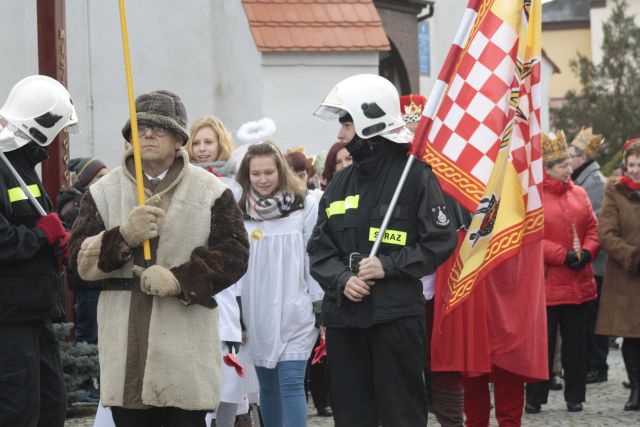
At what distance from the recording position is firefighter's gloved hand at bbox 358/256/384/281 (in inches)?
241

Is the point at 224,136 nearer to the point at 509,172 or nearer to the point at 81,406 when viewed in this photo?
the point at 509,172

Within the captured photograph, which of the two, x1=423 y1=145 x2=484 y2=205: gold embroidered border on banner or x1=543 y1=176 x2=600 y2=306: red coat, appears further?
x1=543 y1=176 x2=600 y2=306: red coat

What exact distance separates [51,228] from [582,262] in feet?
17.3

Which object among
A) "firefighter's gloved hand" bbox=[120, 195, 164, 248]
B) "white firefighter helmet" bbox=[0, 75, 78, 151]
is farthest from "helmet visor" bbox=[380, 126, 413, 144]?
"white firefighter helmet" bbox=[0, 75, 78, 151]

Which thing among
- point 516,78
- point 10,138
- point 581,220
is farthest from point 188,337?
point 581,220

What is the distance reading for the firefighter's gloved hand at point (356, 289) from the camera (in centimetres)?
614

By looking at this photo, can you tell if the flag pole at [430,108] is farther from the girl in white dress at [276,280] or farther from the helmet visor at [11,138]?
the helmet visor at [11,138]

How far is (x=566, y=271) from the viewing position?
10.3 metres

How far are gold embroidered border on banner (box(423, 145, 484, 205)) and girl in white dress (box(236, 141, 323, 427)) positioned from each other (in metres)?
1.17

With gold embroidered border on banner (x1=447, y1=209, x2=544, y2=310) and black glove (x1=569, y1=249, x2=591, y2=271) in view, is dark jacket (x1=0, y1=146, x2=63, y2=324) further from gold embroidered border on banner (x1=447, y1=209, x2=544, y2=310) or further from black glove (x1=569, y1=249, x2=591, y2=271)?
black glove (x1=569, y1=249, x2=591, y2=271)

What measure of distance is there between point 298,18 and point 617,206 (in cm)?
687

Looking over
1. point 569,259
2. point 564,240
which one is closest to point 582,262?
point 569,259

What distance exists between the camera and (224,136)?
832 centimetres

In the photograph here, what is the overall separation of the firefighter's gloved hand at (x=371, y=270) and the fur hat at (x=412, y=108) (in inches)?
113
